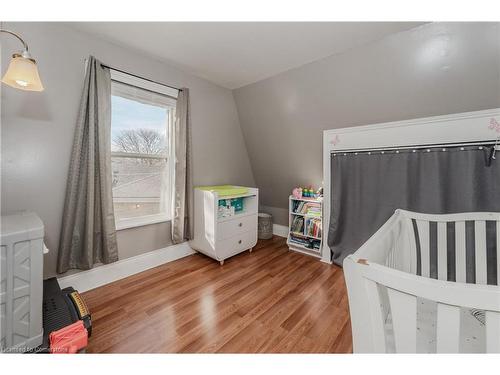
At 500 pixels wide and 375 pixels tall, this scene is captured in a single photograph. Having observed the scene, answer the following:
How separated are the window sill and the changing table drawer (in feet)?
2.08

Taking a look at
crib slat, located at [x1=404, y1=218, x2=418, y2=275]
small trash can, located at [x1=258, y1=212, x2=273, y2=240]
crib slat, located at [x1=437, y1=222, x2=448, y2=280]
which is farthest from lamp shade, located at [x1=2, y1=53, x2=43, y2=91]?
small trash can, located at [x1=258, y1=212, x2=273, y2=240]

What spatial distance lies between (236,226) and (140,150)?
137 cm

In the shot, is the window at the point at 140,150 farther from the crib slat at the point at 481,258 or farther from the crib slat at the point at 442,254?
the crib slat at the point at 481,258

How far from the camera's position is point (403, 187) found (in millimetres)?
1967

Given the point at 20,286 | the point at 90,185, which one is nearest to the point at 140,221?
the point at 90,185

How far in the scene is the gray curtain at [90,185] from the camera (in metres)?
1.72

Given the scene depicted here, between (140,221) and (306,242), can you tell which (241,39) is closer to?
(140,221)

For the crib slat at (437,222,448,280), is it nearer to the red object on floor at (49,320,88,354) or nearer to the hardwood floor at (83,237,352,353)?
the hardwood floor at (83,237,352,353)

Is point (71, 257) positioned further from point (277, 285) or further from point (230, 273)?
point (277, 285)

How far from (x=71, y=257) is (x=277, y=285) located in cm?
179

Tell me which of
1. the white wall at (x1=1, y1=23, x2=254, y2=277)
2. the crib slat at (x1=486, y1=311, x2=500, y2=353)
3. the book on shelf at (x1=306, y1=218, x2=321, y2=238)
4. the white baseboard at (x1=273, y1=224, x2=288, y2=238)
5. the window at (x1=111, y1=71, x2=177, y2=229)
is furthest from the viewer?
the white baseboard at (x1=273, y1=224, x2=288, y2=238)

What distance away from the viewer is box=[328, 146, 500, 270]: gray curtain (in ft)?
5.39

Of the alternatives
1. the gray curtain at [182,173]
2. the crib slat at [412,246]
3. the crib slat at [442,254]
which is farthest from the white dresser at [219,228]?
the crib slat at [442,254]

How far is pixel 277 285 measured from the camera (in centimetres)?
201
